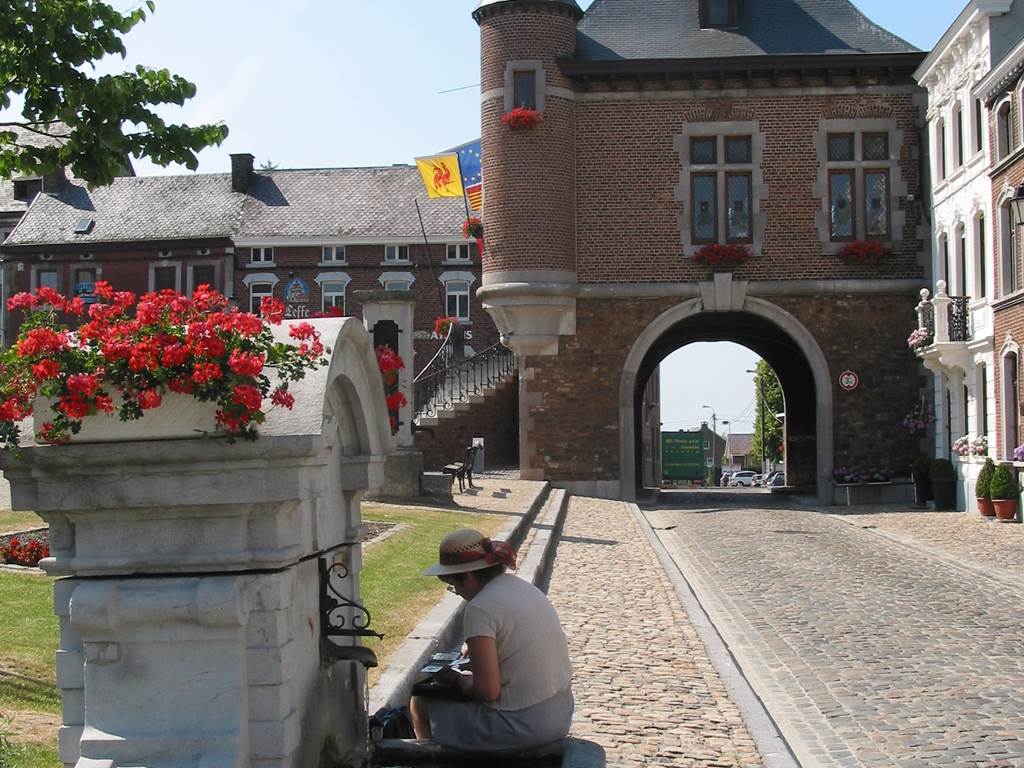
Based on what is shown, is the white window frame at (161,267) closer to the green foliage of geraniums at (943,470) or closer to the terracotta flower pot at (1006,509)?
the green foliage of geraniums at (943,470)

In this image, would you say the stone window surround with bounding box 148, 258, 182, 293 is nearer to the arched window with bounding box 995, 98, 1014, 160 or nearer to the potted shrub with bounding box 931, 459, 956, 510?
the potted shrub with bounding box 931, 459, 956, 510

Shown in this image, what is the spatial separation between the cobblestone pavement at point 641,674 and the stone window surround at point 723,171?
14034 millimetres

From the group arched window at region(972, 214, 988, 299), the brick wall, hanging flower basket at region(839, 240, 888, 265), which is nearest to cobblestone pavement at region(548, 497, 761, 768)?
arched window at region(972, 214, 988, 299)

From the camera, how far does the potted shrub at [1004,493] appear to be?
21594mm

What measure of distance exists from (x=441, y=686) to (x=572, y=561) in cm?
950

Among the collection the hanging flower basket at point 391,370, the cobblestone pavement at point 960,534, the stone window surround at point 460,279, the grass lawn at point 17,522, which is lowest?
the cobblestone pavement at point 960,534

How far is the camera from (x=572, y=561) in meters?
15.4

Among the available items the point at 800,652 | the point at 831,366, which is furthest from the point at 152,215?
the point at 800,652

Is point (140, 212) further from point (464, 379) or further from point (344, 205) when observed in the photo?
point (464, 379)

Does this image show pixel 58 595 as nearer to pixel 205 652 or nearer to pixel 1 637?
pixel 205 652

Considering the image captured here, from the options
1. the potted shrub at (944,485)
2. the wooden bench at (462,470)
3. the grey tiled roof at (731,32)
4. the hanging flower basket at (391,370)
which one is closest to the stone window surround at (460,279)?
the grey tiled roof at (731,32)

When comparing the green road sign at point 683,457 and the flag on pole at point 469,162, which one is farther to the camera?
the green road sign at point 683,457

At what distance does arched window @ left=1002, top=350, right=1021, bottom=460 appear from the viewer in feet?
74.3

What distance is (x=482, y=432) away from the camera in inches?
1275
